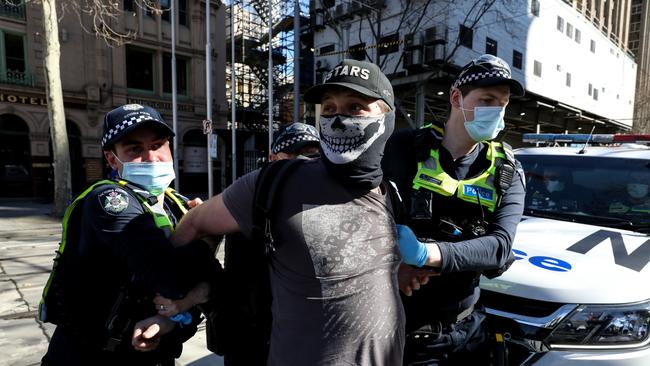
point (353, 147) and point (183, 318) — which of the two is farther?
point (183, 318)

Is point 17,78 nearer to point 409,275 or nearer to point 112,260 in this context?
point 112,260

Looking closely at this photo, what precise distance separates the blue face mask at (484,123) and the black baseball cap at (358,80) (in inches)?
32.5

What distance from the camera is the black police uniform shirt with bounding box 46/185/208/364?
1.42 m

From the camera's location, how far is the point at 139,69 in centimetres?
1955

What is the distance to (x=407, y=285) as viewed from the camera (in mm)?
1627

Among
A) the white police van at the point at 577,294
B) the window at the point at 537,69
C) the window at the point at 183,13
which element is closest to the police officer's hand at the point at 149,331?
the white police van at the point at 577,294

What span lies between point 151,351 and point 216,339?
10.7 inches

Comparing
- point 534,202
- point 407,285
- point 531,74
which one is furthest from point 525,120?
point 407,285

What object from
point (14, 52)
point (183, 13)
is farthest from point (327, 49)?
point (14, 52)

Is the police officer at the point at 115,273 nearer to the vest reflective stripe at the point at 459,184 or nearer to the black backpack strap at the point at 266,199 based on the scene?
the black backpack strap at the point at 266,199

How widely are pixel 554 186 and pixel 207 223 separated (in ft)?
10.00

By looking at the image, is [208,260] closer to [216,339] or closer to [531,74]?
[216,339]

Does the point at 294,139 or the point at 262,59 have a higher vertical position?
the point at 262,59

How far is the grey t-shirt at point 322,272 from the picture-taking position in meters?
1.27
